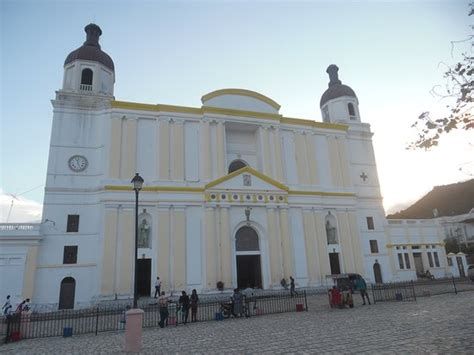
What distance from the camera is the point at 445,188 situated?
231 feet

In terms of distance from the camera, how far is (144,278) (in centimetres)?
2353

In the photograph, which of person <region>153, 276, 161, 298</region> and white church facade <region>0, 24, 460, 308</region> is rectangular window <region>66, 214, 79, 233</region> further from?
person <region>153, 276, 161, 298</region>

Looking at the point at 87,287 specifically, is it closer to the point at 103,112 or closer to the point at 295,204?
the point at 103,112

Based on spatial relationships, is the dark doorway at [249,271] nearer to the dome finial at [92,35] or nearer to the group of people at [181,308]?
the group of people at [181,308]

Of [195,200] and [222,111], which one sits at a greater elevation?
[222,111]

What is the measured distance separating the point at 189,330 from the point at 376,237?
24.0 metres

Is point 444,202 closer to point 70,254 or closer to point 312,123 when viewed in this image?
point 312,123

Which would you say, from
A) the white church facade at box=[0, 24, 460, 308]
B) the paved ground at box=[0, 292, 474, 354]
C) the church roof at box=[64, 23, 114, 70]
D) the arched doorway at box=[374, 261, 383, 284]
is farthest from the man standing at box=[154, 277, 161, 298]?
the arched doorway at box=[374, 261, 383, 284]

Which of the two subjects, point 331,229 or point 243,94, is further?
point 243,94

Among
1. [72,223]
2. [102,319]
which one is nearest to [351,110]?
[72,223]

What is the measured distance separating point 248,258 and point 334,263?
25.3 ft

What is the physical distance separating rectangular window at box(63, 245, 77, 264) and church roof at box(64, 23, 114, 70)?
1556 cm

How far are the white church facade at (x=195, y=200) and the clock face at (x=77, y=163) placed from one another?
0.11m

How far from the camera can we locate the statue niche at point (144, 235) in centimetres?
2416
